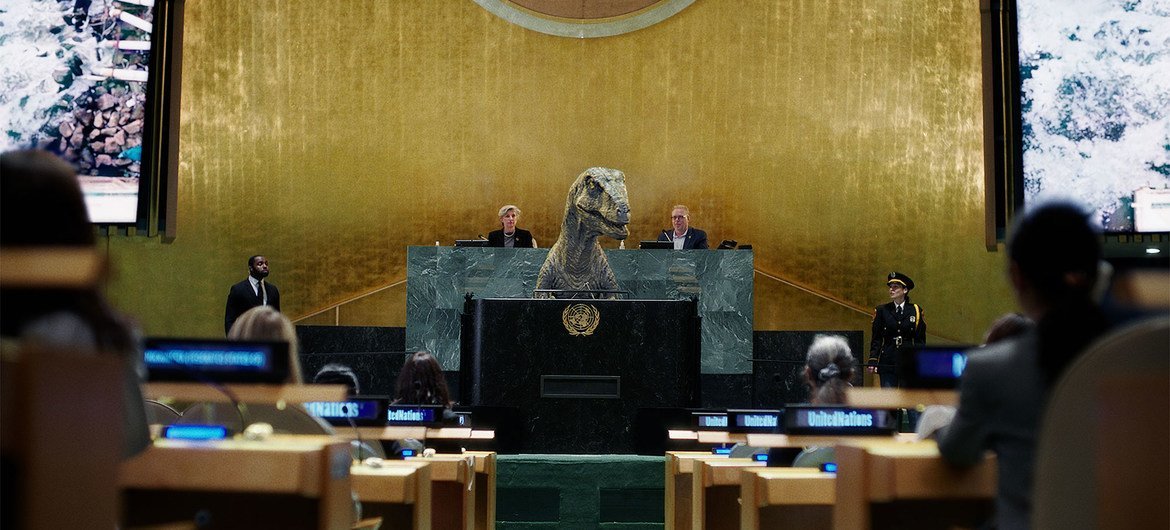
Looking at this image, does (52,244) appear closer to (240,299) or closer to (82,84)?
(240,299)

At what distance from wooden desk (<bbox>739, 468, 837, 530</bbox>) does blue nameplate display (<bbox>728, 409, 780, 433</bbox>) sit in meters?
0.91

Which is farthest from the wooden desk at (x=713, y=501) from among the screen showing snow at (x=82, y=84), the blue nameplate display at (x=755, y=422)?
the screen showing snow at (x=82, y=84)

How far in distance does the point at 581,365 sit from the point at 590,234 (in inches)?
45.1

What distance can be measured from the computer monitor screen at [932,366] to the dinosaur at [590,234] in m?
7.00

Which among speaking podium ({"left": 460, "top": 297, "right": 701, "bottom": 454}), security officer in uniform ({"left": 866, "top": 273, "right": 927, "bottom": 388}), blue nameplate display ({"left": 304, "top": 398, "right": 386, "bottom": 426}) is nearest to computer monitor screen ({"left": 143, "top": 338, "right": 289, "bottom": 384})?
blue nameplate display ({"left": 304, "top": 398, "right": 386, "bottom": 426})

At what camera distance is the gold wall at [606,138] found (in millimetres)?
13062

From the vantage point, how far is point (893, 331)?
432 inches

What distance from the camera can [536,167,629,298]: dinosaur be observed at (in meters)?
9.37

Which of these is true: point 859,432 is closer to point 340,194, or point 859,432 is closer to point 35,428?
point 35,428

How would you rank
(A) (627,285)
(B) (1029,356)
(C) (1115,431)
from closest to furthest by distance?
(C) (1115,431), (B) (1029,356), (A) (627,285)

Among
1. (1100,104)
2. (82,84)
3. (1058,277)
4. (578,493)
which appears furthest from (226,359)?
(1100,104)

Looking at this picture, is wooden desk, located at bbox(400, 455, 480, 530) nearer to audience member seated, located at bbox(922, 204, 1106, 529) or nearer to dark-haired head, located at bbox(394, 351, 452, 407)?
dark-haired head, located at bbox(394, 351, 452, 407)

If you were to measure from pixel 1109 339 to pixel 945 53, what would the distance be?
40.2 ft

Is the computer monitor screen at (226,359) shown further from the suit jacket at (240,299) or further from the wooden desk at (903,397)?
the suit jacket at (240,299)
